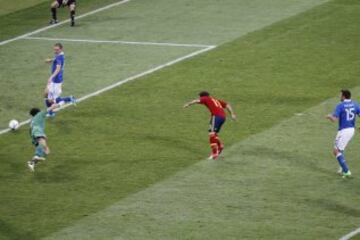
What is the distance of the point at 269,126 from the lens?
1284 inches

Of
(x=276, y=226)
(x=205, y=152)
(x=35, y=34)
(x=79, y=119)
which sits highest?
(x=35, y=34)

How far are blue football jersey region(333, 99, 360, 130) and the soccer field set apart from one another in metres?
1.34

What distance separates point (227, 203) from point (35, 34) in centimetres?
1982

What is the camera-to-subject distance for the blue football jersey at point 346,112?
28.2 metres

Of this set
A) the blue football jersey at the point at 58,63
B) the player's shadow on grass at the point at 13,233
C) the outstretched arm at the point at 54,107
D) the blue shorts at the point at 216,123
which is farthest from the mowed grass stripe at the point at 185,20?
the player's shadow on grass at the point at 13,233

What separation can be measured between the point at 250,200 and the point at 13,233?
18.4ft

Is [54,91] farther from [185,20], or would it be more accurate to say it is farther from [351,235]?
[351,235]

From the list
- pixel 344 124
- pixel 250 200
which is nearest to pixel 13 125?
pixel 250 200

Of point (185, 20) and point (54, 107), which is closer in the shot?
point (54, 107)

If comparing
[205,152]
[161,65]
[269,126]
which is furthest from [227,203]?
[161,65]

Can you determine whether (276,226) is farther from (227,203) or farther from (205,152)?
(205,152)

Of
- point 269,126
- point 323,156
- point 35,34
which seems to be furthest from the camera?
point 35,34

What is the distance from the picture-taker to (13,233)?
82.9 ft

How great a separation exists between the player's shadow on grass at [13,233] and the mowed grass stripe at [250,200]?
572 millimetres
